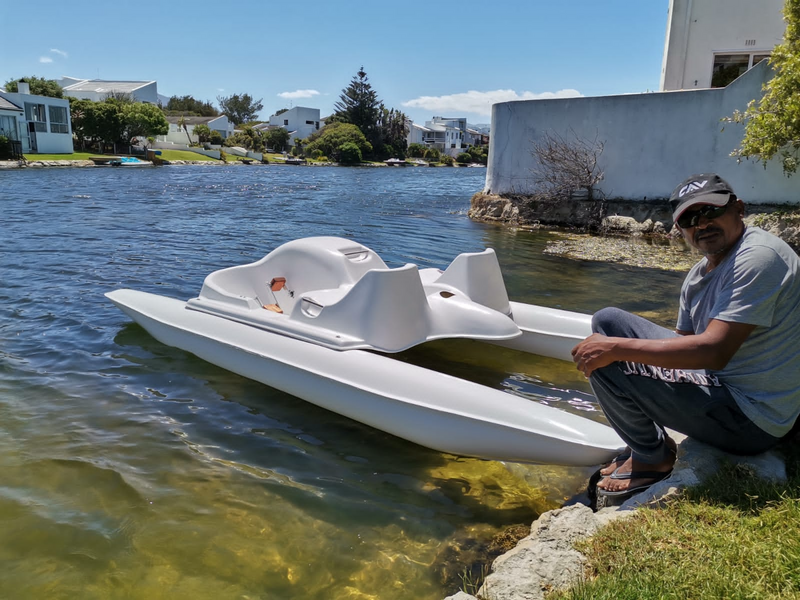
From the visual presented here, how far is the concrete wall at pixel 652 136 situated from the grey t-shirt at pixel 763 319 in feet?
43.6

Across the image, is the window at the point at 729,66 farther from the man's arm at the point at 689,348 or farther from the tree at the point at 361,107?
the tree at the point at 361,107

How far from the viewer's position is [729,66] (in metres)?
16.5

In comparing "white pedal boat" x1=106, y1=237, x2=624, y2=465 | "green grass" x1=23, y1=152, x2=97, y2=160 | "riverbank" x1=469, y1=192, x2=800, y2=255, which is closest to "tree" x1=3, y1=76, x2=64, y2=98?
"green grass" x1=23, y1=152, x2=97, y2=160

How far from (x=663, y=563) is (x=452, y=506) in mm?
1596

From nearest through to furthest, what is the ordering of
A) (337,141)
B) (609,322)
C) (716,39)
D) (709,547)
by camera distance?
(709,547) < (609,322) < (716,39) < (337,141)

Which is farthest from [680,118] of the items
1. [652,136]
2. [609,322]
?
[609,322]

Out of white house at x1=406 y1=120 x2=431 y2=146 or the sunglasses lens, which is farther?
white house at x1=406 y1=120 x2=431 y2=146

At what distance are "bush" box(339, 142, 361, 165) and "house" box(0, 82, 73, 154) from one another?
1257 inches

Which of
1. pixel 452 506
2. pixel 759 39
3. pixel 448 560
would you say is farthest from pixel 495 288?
pixel 759 39

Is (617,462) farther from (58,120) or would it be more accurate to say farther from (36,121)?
(58,120)

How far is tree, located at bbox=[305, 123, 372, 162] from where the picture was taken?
7475 centimetres

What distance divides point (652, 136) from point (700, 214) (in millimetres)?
14136

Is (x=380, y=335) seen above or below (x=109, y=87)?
below

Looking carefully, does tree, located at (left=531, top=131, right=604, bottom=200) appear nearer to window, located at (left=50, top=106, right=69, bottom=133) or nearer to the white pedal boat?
the white pedal boat
